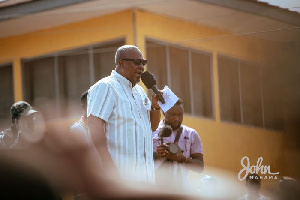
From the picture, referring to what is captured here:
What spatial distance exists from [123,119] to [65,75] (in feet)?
22.9

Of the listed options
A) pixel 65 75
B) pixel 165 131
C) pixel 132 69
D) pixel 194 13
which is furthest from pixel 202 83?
pixel 132 69

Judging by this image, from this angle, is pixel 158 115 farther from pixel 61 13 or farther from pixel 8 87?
pixel 8 87

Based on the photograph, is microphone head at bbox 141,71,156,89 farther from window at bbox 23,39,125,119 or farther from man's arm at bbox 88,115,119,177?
window at bbox 23,39,125,119

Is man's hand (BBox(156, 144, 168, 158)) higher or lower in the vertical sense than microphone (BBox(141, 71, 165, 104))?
lower

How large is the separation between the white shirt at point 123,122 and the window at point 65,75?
19.2 ft

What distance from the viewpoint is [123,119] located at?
3.93 meters

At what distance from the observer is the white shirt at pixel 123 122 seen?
12.7ft

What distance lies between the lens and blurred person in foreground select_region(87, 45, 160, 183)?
3840mm

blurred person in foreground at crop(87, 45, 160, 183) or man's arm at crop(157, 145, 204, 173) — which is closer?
blurred person in foreground at crop(87, 45, 160, 183)

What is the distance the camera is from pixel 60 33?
10.7 m

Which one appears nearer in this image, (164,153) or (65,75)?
(164,153)

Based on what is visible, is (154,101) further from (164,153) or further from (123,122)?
(164,153)

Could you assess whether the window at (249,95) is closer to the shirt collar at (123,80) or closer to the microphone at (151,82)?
the microphone at (151,82)
